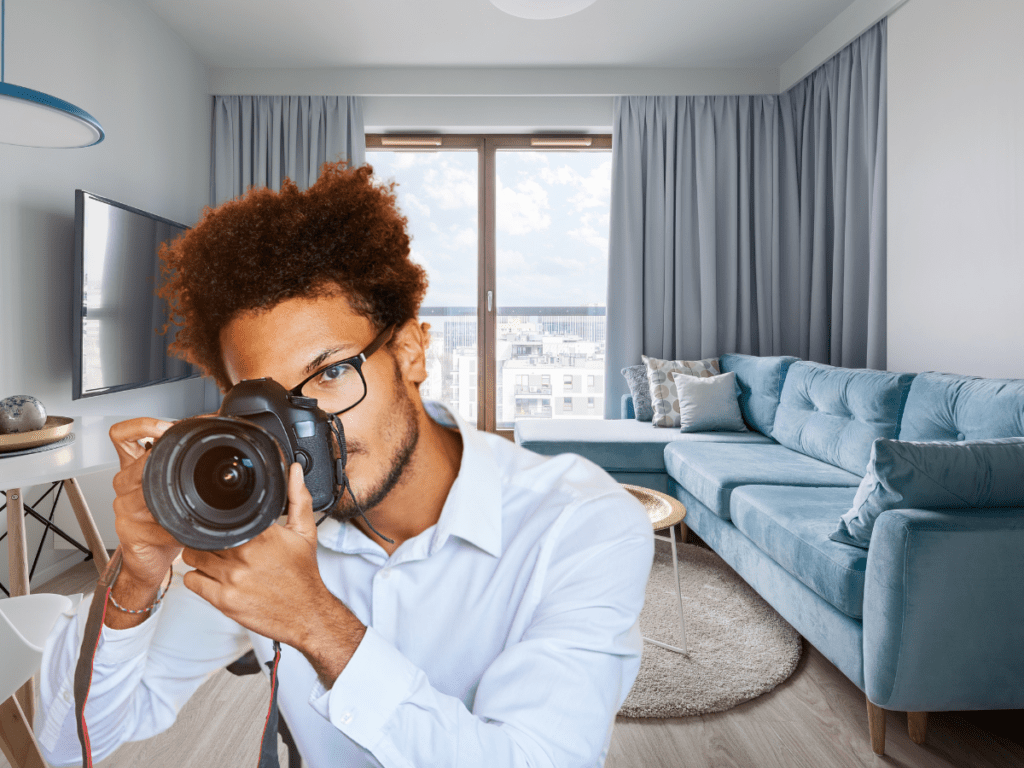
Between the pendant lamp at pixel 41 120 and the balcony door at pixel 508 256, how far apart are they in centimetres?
271

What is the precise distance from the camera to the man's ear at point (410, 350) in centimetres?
71

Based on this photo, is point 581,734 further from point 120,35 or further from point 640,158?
point 640,158

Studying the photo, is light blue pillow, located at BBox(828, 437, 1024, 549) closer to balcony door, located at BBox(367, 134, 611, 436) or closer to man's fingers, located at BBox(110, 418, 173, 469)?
man's fingers, located at BBox(110, 418, 173, 469)

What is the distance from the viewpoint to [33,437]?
160 centimetres

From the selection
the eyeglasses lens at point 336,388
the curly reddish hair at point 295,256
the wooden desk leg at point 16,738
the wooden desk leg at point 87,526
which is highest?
the curly reddish hair at point 295,256

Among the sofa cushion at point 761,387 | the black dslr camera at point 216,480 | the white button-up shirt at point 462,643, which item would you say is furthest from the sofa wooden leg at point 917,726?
the sofa cushion at point 761,387

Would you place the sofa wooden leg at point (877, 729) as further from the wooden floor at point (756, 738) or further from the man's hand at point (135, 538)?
the man's hand at point (135, 538)

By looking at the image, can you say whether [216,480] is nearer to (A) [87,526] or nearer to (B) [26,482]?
(B) [26,482]

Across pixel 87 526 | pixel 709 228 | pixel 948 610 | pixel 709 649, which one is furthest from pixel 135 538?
pixel 709 228

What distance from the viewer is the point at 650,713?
5.32 ft

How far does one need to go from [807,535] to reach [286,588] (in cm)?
163

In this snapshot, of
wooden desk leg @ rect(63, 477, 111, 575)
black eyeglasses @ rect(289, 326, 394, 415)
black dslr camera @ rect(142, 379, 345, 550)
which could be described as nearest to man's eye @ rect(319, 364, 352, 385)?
black eyeglasses @ rect(289, 326, 394, 415)

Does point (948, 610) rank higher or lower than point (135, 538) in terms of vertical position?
lower

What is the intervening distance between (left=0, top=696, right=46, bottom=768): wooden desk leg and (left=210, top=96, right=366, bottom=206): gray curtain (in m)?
3.44
